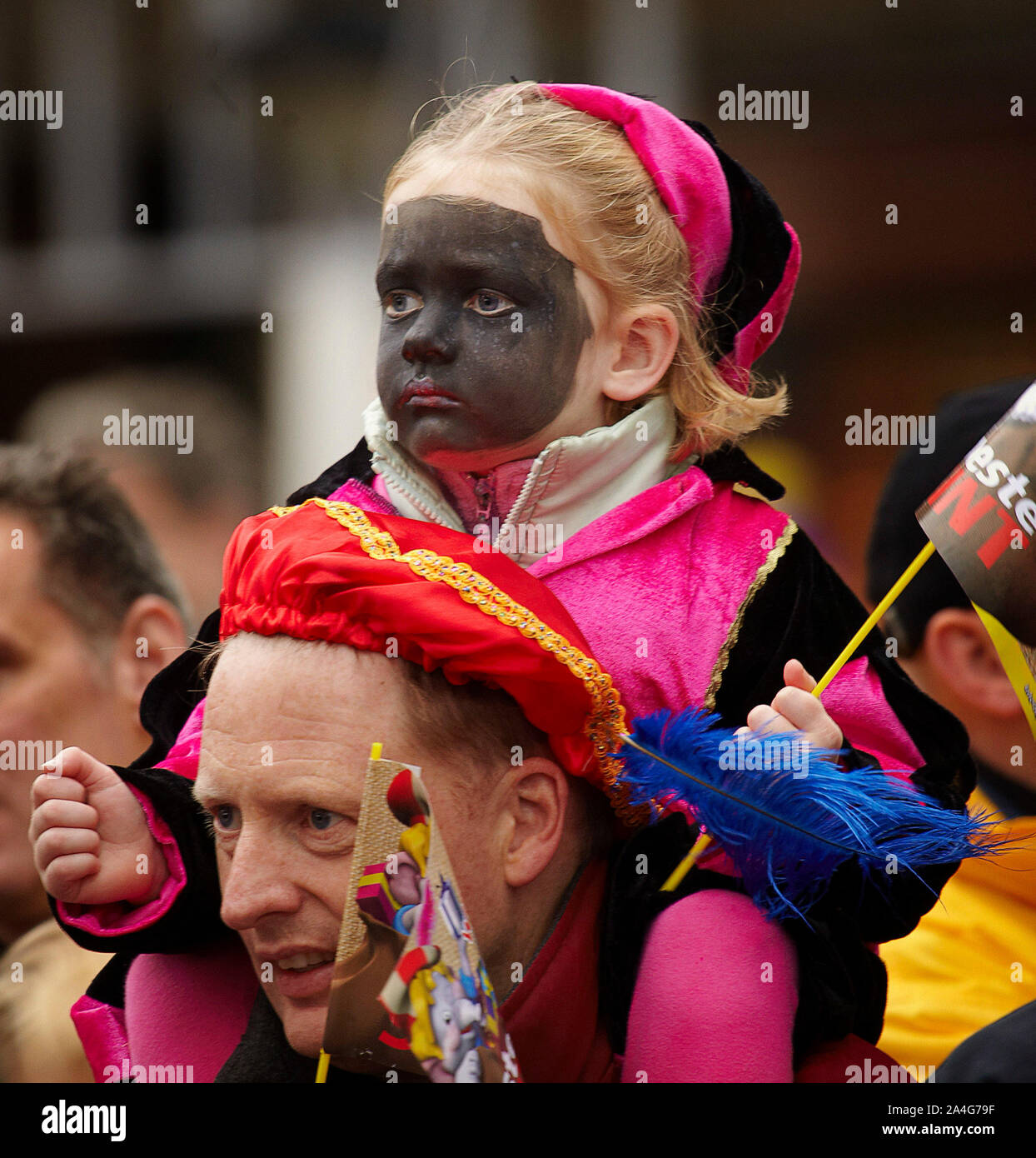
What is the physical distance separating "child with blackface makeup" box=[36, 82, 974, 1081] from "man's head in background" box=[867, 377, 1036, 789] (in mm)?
762

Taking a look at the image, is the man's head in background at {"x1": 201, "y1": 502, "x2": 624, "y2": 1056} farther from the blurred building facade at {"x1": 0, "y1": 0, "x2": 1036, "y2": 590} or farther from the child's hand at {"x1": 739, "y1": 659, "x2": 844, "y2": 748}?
the blurred building facade at {"x1": 0, "y1": 0, "x2": 1036, "y2": 590}

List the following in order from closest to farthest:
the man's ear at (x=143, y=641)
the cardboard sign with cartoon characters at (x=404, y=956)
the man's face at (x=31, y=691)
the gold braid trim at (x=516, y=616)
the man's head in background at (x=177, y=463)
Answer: the cardboard sign with cartoon characters at (x=404, y=956)
the gold braid trim at (x=516, y=616)
the man's face at (x=31, y=691)
the man's ear at (x=143, y=641)
the man's head in background at (x=177, y=463)

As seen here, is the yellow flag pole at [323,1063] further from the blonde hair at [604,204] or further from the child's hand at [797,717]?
the blonde hair at [604,204]

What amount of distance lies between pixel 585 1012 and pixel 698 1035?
0.15 meters

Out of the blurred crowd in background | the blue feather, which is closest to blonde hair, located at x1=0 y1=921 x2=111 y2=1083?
the blurred crowd in background

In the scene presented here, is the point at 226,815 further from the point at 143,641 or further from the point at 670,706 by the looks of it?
the point at 143,641

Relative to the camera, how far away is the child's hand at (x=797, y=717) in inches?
61.6

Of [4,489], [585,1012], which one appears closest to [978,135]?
[4,489]

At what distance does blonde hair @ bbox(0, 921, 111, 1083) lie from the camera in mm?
2258

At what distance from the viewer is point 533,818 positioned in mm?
1655

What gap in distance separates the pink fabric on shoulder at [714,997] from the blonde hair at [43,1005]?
974 mm

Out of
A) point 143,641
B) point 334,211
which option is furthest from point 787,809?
point 334,211

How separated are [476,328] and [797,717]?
56cm

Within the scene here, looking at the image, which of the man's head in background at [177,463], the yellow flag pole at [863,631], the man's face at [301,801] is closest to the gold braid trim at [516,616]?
the man's face at [301,801]
